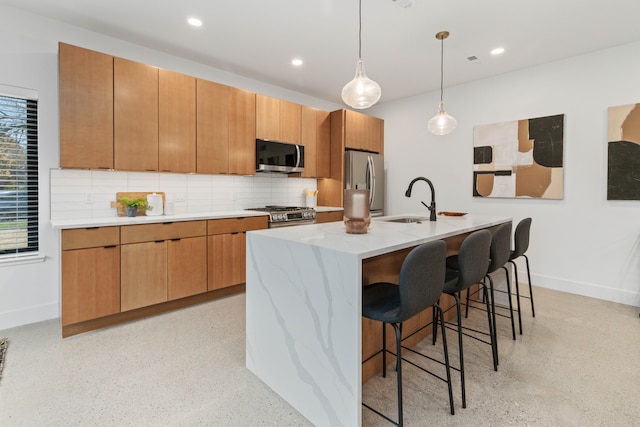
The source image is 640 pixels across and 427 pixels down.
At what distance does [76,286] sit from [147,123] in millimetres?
1671

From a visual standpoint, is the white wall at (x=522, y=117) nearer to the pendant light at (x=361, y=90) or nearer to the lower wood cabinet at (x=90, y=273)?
the lower wood cabinet at (x=90, y=273)

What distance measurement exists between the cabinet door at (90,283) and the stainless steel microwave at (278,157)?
2.01m

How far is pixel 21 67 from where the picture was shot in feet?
9.43

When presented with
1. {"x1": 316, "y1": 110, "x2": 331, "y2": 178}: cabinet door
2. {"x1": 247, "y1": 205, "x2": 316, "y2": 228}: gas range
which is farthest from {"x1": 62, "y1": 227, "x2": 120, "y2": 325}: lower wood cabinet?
{"x1": 316, "y1": 110, "x2": 331, "y2": 178}: cabinet door

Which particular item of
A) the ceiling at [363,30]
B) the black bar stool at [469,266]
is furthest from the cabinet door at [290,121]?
the black bar stool at [469,266]

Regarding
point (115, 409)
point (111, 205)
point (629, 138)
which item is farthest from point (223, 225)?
point (629, 138)

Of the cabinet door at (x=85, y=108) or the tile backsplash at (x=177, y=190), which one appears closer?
the cabinet door at (x=85, y=108)

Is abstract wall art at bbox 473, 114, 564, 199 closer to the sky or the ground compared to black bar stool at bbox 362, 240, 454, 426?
closer to the sky

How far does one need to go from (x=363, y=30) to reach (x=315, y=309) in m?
2.76

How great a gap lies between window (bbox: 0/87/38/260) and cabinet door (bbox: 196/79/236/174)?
146 cm

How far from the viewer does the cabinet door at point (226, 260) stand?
11.6 ft

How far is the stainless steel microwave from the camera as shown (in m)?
4.24

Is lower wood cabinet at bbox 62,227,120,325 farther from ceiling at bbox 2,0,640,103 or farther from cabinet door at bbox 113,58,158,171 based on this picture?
ceiling at bbox 2,0,640,103

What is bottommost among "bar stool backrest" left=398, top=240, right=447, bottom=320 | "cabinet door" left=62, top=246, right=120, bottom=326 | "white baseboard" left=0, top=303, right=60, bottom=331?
"white baseboard" left=0, top=303, right=60, bottom=331
